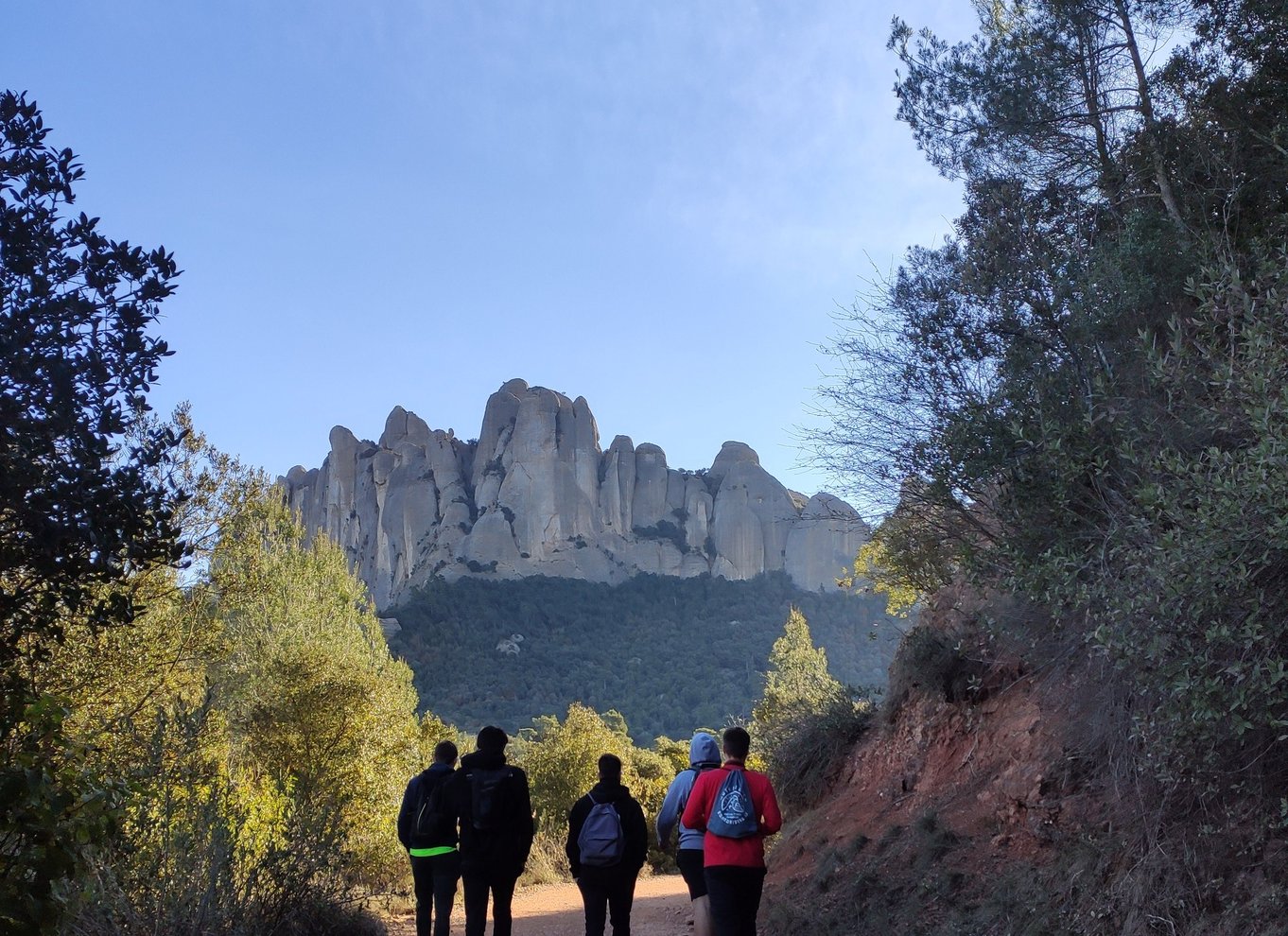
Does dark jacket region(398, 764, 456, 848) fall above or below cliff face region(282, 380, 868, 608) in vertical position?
below

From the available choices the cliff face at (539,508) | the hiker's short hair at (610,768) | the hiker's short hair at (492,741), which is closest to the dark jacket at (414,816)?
the hiker's short hair at (492,741)

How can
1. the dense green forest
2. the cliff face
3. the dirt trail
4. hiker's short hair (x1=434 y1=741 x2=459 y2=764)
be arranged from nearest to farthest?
hiker's short hair (x1=434 y1=741 x2=459 y2=764) → the dirt trail → the dense green forest → the cliff face

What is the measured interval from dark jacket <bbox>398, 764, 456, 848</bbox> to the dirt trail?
10.2 feet

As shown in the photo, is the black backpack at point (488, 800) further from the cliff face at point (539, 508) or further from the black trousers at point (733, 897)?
the cliff face at point (539, 508)

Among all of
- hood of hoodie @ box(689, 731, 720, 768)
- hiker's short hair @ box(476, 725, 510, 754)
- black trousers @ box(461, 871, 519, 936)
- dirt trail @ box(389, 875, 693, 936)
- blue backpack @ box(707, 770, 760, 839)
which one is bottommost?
dirt trail @ box(389, 875, 693, 936)

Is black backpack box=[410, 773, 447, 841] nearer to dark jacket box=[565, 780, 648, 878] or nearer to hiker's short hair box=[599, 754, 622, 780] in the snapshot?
dark jacket box=[565, 780, 648, 878]

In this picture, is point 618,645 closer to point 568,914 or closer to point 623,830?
point 568,914

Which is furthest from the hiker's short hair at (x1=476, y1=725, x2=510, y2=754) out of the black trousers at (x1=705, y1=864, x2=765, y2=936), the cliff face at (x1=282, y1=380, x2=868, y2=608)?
the cliff face at (x1=282, y1=380, x2=868, y2=608)

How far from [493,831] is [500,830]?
0.18 ft

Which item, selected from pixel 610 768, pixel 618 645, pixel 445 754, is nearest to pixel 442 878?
pixel 445 754

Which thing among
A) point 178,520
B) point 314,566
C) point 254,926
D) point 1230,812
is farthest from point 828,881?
point 314,566

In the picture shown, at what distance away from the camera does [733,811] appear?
6.43m

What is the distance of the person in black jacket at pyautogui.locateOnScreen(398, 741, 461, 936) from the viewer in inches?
320

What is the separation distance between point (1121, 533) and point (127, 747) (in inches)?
360
